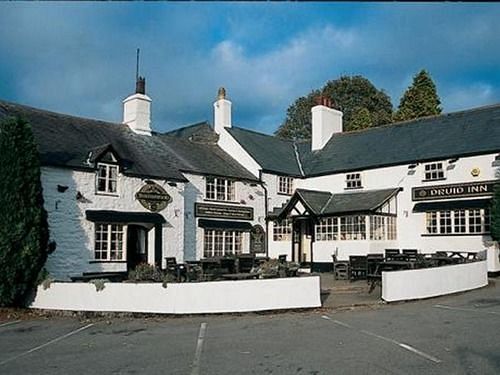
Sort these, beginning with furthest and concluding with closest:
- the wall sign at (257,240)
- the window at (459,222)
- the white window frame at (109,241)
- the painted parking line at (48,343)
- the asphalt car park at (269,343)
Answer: the wall sign at (257,240)
the window at (459,222)
the white window frame at (109,241)
the painted parking line at (48,343)
the asphalt car park at (269,343)

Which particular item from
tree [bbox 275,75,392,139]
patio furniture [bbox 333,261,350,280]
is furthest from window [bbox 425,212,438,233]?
tree [bbox 275,75,392,139]

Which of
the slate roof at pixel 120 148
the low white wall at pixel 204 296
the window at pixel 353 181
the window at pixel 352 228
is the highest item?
the slate roof at pixel 120 148

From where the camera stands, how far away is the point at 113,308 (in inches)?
539

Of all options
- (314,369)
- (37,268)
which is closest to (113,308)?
(37,268)

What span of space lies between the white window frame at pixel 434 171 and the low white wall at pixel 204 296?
45.9 feet

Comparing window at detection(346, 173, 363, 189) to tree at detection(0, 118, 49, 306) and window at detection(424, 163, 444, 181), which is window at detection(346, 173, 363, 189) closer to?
window at detection(424, 163, 444, 181)

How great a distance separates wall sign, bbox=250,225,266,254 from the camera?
27.6 metres

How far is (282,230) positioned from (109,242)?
10.5m

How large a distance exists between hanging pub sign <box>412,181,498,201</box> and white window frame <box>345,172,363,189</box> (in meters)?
3.11

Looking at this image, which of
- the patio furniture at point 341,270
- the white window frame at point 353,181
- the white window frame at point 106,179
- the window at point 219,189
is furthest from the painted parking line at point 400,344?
the white window frame at point 353,181

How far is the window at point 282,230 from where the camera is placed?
28656mm

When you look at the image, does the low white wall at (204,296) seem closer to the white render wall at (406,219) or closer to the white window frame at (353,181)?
the white render wall at (406,219)

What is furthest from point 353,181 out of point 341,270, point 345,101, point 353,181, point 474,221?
point 345,101

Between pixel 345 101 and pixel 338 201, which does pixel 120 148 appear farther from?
pixel 345 101
